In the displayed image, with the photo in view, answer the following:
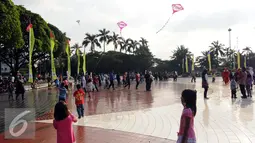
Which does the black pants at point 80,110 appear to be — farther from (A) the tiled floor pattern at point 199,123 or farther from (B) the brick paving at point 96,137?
(B) the brick paving at point 96,137

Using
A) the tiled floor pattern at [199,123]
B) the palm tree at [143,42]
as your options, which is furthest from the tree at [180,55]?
the tiled floor pattern at [199,123]

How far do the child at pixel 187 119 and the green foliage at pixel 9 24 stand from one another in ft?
70.0

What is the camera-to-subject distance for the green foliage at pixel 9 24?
71.8 feet

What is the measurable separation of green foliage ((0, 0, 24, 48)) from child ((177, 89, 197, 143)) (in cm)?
2133

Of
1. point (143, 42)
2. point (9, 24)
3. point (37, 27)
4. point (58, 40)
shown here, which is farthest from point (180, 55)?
point (9, 24)

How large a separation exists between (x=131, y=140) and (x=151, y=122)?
2160 mm

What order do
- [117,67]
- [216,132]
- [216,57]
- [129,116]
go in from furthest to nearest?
1. [216,57]
2. [117,67]
3. [129,116]
4. [216,132]

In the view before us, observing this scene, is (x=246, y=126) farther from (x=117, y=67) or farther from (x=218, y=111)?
(x=117, y=67)

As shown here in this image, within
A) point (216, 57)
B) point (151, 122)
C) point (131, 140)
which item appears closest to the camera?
point (131, 140)

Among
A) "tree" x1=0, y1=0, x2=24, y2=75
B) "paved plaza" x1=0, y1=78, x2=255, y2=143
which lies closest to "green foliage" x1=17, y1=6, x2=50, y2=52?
"tree" x1=0, y1=0, x2=24, y2=75

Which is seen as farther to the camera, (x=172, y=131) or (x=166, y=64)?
(x=166, y=64)

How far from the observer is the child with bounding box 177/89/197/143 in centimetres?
370

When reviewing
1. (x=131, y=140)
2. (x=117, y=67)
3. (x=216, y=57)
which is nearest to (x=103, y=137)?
(x=131, y=140)

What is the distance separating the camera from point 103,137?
23.4ft
